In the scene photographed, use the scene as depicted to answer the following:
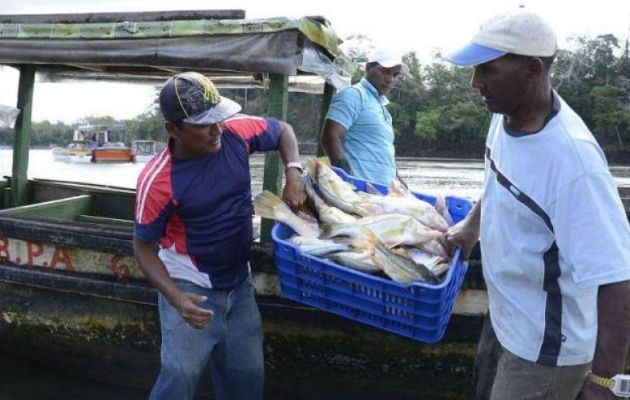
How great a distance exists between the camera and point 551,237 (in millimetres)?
1843

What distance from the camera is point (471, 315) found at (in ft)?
12.1

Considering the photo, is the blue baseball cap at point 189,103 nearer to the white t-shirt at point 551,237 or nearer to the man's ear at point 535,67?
the white t-shirt at point 551,237

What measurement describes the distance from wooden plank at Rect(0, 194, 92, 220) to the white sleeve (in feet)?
13.4

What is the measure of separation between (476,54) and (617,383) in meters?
1.04

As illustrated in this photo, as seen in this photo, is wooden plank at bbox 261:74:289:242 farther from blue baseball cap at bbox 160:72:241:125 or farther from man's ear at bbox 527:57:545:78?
man's ear at bbox 527:57:545:78

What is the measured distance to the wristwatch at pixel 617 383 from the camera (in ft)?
5.72

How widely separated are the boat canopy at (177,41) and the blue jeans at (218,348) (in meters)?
1.37

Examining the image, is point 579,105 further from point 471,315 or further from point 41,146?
point 41,146

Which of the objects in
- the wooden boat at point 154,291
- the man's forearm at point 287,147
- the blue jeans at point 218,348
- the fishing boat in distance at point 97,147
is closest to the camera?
the blue jeans at point 218,348

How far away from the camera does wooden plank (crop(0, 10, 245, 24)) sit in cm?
374

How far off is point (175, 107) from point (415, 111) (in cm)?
6084

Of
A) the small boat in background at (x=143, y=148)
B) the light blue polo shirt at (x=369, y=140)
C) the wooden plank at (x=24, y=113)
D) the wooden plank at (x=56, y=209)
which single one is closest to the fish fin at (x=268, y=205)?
the light blue polo shirt at (x=369, y=140)

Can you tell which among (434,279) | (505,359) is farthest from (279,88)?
(505,359)

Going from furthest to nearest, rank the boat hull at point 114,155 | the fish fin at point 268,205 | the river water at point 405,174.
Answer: the boat hull at point 114,155, the river water at point 405,174, the fish fin at point 268,205
